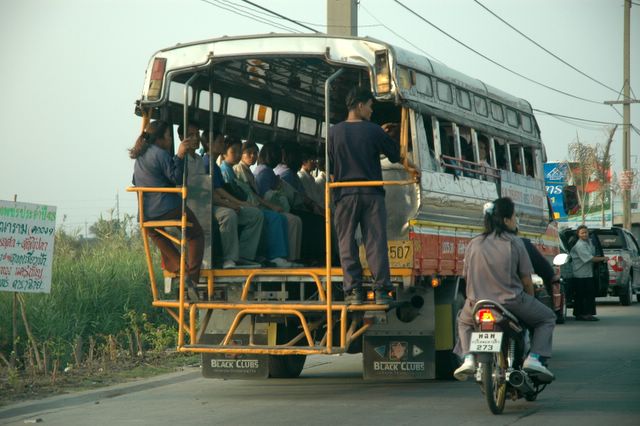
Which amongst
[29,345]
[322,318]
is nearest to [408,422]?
[322,318]

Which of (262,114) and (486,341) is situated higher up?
(262,114)

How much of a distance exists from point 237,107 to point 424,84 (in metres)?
2.78

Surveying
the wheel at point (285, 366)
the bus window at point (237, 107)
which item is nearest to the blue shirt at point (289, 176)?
the bus window at point (237, 107)

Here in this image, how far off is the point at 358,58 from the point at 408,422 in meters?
3.40

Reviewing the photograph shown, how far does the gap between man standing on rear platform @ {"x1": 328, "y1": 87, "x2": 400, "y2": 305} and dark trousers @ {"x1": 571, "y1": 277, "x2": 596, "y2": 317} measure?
12.4m

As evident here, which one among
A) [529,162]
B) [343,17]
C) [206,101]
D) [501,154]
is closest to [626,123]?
[343,17]

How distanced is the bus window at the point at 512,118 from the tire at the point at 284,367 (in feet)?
13.6

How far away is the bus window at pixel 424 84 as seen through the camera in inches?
433

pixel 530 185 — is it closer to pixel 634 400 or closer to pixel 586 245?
pixel 634 400

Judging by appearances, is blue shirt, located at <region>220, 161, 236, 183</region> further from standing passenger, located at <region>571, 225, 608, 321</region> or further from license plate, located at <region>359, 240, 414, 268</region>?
standing passenger, located at <region>571, 225, 608, 321</region>

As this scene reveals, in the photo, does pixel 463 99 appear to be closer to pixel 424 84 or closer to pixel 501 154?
pixel 424 84

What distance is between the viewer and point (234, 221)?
11500 mm

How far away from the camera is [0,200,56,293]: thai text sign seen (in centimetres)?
1232

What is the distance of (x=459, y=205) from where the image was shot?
12.0 metres
